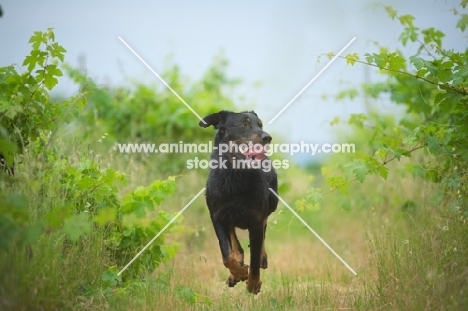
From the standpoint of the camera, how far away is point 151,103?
10578 millimetres

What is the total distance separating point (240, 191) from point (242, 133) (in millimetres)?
620

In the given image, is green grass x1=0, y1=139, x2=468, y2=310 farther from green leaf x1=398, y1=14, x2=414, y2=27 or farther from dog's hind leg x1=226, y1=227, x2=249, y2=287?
green leaf x1=398, y1=14, x2=414, y2=27

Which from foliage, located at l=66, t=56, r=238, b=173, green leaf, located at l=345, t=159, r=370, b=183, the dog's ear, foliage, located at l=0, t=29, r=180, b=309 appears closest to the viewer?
foliage, located at l=0, t=29, r=180, b=309

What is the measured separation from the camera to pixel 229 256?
17.8 feet

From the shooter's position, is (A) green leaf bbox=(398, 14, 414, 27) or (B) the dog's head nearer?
(B) the dog's head

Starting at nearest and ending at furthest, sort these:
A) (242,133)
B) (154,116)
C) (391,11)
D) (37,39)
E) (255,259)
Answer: (37,39) → (255,259) → (242,133) → (391,11) → (154,116)

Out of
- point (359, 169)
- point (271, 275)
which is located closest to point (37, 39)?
point (359, 169)

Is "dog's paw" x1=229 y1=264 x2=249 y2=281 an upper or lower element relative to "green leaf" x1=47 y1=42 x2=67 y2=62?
lower

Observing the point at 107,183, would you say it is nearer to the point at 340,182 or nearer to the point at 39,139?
the point at 39,139

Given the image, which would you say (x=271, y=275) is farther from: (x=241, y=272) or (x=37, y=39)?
(x=37, y=39)

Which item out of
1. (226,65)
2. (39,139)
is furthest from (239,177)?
(226,65)

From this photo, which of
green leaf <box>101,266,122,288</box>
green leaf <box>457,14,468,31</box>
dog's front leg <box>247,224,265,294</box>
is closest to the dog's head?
dog's front leg <box>247,224,265,294</box>

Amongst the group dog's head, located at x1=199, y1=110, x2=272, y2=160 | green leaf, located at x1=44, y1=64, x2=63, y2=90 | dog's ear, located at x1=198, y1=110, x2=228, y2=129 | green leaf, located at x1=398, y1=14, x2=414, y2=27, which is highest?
green leaf, located at x1=398, y1=14, x2=414, y2=27

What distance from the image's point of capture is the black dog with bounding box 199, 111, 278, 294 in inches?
221
